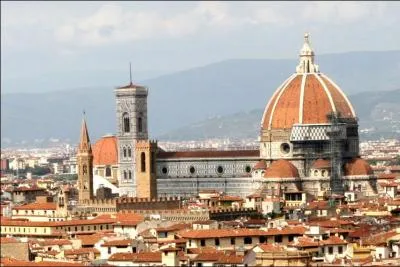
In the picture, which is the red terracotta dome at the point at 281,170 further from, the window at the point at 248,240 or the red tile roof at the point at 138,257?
the red tile roof at the point at 138,257

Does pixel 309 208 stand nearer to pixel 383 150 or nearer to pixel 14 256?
pixel 14 256

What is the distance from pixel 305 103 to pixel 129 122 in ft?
47.8

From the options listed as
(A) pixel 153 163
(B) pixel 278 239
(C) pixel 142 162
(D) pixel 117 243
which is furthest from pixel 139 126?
(D) pixel 117 243

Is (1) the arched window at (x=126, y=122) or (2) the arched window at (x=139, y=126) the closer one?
(2) the arched window at (x=139, y=126)

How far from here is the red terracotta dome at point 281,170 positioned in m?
112

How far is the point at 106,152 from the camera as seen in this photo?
13425 centimetres

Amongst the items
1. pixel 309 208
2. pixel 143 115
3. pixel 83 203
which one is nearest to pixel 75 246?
pixel 309 208

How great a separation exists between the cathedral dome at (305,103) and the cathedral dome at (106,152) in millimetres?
16965

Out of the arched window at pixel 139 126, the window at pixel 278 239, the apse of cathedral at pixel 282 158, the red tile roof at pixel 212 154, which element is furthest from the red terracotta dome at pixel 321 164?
the window at pixel 278 239

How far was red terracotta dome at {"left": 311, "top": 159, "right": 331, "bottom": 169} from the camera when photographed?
11269 centimetres

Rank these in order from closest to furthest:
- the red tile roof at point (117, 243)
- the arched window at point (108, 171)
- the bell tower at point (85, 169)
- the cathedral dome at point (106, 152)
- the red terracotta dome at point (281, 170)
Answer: the red tile roof at point (117, 243) → the bell tower at point (85, 169) → the red terracotta dome at point (281, 170) → the arched window at point (108, 171) → the cathedral dome at point (106, 152)

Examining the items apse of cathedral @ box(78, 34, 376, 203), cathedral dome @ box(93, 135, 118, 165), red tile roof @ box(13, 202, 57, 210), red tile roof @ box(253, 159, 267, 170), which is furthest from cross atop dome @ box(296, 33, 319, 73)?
red tile roof @ box(13, 202, 57, 210)

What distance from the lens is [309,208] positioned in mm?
93500

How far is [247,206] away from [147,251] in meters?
35.4
